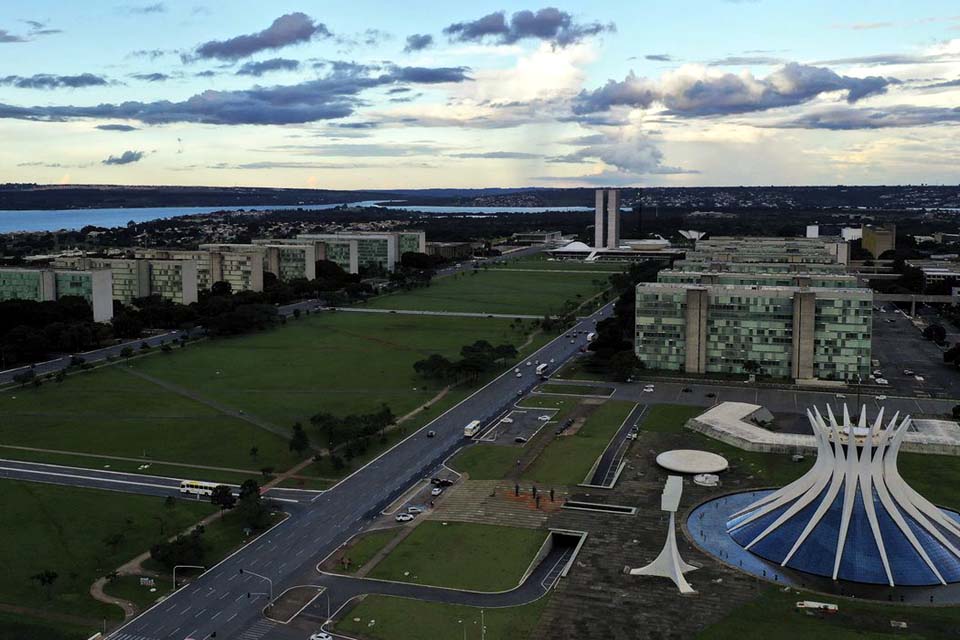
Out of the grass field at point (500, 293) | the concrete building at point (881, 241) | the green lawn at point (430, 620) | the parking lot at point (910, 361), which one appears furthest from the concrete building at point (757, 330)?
the concrete building at point (881, 241)

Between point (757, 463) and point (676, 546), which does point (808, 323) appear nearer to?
point (757, 463)

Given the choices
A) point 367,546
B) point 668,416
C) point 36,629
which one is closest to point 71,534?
point 36,629

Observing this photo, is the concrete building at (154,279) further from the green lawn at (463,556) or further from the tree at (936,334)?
the tree at (936,334)

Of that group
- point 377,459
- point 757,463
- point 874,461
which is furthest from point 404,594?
point 757,463

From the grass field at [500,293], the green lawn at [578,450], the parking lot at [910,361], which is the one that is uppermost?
the grass field at [500,293]

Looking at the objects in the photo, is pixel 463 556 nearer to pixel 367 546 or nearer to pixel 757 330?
pixel 367 546

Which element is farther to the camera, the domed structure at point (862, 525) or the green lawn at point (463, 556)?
the green lawn at point (463, 556)
